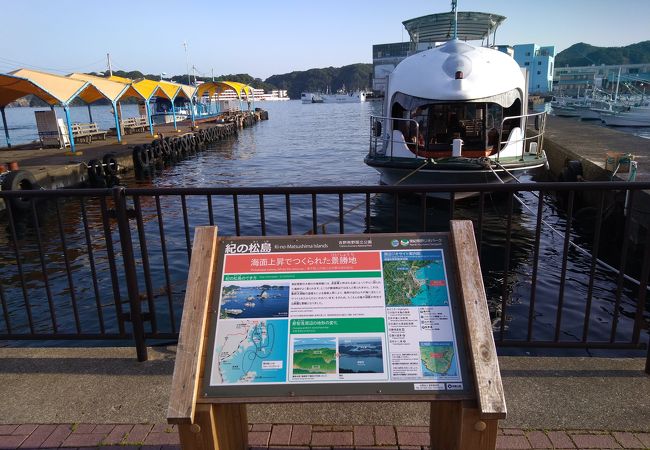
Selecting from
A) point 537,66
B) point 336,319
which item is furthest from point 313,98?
point 336,319

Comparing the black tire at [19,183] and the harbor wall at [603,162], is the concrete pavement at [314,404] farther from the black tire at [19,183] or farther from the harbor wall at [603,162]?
the black tire at [19,183]

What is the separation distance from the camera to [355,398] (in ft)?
6.95

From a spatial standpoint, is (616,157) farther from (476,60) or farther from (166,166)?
(166,166)

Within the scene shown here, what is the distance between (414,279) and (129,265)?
2407 millimetres

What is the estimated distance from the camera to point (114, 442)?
2.91 metres

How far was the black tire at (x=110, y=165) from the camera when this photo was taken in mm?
21516

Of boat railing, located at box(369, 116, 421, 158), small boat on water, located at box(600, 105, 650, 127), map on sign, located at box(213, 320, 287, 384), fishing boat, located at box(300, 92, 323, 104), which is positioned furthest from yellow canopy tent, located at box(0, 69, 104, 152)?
fishing boat, located at box(300, 92, 323, 104)

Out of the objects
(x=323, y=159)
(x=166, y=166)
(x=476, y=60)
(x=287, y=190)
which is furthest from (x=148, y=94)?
(x=287, y=190)

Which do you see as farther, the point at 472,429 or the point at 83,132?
the point at 83,132

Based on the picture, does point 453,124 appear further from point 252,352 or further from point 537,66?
point 537,66

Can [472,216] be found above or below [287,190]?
below

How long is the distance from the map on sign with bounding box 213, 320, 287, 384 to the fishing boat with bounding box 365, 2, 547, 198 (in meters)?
10.2

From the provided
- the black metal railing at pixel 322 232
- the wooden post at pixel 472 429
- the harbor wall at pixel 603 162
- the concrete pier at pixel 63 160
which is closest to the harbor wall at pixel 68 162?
the concrete pier at pixel 63 160

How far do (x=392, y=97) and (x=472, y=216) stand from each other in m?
4.43
